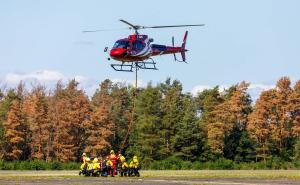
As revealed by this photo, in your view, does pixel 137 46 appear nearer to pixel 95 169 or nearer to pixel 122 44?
pixel 122 44

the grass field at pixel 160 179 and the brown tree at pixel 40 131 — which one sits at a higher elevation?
the brown tree at pixel 40 131

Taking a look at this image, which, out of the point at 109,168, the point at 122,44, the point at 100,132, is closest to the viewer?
the point at 109,168

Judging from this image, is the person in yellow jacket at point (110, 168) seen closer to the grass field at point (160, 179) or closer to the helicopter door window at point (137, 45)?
the grass field at point (160, 179)

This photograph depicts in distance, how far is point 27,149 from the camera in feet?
350

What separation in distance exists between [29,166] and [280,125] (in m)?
42.0

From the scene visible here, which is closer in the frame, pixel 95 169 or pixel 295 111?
pixel 95 169

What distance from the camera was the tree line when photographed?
10419cm

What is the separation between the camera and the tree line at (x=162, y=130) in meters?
104

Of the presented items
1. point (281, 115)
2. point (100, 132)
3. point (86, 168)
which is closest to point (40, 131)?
point (100, 132)

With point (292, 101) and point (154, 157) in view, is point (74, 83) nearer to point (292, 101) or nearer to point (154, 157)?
point (154, 157)

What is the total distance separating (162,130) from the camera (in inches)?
4259

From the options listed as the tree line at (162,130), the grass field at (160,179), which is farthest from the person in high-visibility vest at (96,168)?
the tree line at (162,130)

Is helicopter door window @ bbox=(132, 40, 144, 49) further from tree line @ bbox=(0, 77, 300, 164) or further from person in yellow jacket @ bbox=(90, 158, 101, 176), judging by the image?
tree line @ bbox=(0, 77, 300, 164)

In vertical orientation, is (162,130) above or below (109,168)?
above
